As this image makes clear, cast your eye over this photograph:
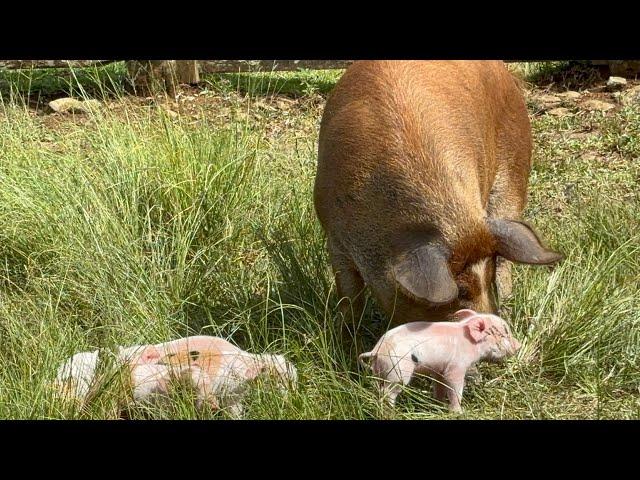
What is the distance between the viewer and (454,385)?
4770 mm

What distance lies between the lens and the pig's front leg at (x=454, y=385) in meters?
4.75

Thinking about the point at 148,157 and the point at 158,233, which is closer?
the point at 158,233

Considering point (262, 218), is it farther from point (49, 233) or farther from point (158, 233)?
point (49, 233)

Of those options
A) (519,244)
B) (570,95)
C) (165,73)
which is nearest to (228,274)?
(519,244)

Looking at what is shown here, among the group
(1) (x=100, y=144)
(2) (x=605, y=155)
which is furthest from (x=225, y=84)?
(2) (x=605, y=155)

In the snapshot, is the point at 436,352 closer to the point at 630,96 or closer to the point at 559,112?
the point at 559,112

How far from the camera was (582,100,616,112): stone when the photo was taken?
9.40 metres

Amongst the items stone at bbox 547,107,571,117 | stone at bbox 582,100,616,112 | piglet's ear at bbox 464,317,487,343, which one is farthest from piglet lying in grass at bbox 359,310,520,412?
stone at bbox 582,100,616,112

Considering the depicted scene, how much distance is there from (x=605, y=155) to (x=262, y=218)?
136 inches

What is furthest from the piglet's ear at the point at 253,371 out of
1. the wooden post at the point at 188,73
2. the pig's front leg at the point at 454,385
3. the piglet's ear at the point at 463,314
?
the wooden post at the point at 188,73

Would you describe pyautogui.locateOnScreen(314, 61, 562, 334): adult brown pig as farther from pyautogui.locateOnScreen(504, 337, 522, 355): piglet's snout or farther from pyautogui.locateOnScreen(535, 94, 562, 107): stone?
pyautogui.locateOnScreen(535, 94, 562, 107): stone

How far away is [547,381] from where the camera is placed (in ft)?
17.0

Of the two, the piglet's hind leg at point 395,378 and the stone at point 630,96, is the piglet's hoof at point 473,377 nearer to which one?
the piglet's hind leg at point 395,378

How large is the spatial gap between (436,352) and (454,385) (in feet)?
0.75
